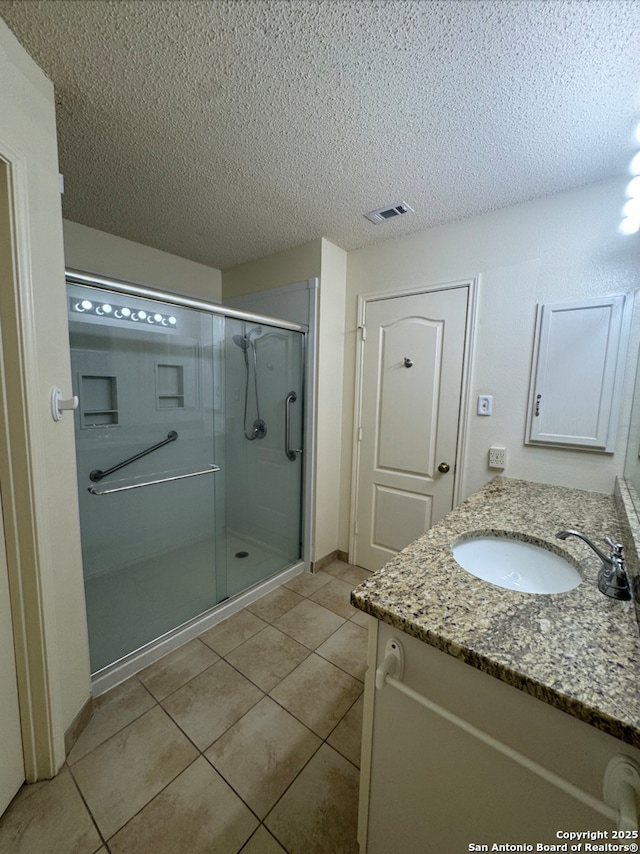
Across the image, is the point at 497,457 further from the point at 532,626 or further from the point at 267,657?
the point at 267,657

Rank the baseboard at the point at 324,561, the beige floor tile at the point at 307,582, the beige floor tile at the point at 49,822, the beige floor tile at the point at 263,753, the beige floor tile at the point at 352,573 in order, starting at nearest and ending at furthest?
the beige floor tile at the point at 49,822, the beige floor tile at the point at 263,753, the beige floor tile at the point at 307,582, the beige floor tile at the point at 352,573, the baseboard at the point at 324,561

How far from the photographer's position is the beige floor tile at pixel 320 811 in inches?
38.4

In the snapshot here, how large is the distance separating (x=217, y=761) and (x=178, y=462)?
1.65 metres

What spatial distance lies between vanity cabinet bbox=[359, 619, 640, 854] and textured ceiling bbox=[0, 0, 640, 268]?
1.63 m

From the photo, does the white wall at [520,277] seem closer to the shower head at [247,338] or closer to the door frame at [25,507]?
the shower head at [247,338]

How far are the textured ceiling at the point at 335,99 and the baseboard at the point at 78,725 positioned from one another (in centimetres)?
230

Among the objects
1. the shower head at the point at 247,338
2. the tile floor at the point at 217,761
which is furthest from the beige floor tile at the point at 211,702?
the shower head at the point at 247,338

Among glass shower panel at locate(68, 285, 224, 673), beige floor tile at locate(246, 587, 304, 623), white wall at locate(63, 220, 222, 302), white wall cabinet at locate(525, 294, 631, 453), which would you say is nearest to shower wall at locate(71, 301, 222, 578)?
glass shower panel at locate(68, 285, 224, 673)

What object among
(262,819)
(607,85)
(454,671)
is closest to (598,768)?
(454,671)

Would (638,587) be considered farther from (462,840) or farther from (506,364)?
(506,364)

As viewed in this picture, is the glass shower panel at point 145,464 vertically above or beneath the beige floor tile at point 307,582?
above

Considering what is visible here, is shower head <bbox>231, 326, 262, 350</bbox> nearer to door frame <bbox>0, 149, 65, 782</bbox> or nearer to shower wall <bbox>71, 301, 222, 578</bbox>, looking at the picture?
shower wall <bbox>71, 301, 222, 578</bbox>

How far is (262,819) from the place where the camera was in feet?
3.37

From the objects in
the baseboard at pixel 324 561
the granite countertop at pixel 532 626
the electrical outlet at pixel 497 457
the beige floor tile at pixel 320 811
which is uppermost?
the electrical outlet at pixel 497 457
